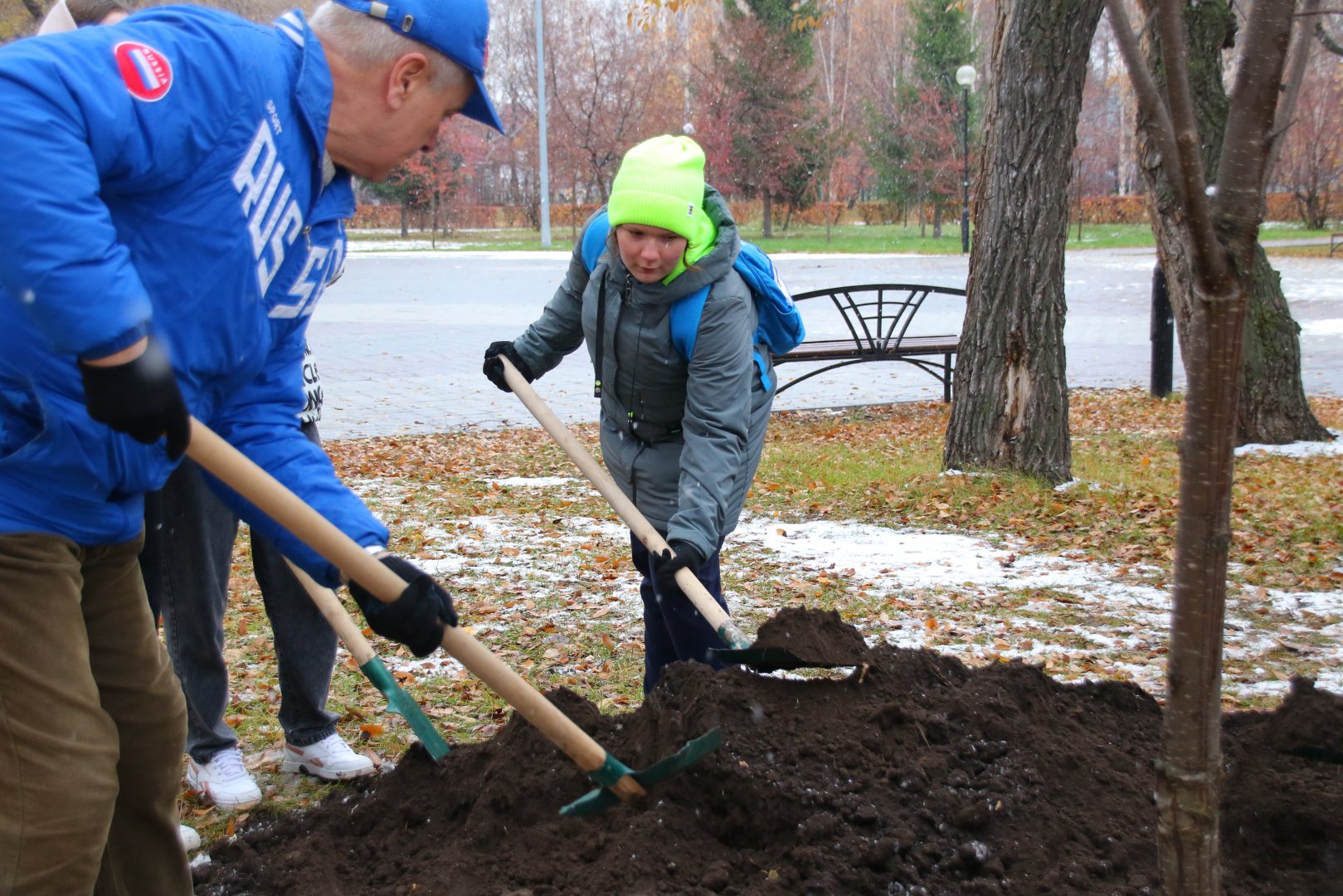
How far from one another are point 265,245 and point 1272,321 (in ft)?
26.4

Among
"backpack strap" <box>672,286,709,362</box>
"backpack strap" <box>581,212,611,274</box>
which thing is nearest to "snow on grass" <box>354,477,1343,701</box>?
"backpack strap" <box>672,286,709,362</box>

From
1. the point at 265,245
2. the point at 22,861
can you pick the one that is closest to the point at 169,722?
the point at 22,861

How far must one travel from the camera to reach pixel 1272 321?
8.34m

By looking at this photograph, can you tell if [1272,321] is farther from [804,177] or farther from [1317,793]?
[804,177]

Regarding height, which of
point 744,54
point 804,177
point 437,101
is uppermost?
point 744,54

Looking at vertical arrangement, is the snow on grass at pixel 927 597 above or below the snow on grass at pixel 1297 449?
below

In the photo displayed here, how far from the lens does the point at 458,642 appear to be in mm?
2328

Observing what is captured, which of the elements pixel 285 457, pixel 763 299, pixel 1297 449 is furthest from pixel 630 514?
pixel 1297 449

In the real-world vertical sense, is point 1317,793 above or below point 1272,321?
below

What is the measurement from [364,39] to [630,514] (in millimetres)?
1745

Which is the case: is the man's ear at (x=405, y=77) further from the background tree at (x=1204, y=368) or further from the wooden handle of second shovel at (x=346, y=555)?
the background tree at (x=1204, y=368)

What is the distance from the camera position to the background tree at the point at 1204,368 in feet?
5.96

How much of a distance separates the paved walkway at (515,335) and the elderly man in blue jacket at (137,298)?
7610 millimetres

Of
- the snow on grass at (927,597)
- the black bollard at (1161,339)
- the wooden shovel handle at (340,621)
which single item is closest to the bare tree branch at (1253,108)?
the wooden shovel handle at (340,621)
